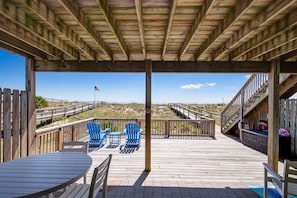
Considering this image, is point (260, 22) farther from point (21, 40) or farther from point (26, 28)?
point (21, 40)

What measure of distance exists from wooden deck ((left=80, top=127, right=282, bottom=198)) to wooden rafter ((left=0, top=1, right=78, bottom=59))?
272cm

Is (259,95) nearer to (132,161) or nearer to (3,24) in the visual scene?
(132,161)

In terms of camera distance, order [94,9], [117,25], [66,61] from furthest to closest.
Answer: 1. [66,61]
2. [117,25]
3. [94,9]

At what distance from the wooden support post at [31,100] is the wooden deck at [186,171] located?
142cm

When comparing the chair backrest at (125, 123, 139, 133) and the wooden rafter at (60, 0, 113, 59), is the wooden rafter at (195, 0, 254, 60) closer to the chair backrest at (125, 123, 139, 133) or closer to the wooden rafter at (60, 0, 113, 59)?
the wooden rafter at (60, 0, 113, 59)

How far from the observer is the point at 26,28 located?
96.4 inches

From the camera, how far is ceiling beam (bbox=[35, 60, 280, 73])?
4.17 metres

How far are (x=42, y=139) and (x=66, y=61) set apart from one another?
6.99ft

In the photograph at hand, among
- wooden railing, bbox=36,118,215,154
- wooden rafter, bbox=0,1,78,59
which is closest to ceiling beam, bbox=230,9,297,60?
wooden rafter, bbox=0,1,78,59

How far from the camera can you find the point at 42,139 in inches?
185

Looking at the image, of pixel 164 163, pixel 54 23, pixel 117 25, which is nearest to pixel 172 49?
pixel 117 25

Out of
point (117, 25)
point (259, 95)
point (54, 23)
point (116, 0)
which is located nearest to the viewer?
point (116, 0)

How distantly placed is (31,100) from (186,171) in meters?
3.78

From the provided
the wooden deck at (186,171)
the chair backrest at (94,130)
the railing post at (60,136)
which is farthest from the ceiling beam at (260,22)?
the railing post at (60,136)
